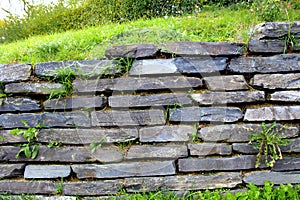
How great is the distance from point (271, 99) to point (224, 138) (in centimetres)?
49

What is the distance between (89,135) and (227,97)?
1.16 metres

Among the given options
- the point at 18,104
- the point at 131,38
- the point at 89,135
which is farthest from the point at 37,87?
the point at 131,38

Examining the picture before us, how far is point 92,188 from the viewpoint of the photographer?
2373mm

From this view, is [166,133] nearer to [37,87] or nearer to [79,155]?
[79,155]

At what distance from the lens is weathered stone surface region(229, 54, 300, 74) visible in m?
2.35

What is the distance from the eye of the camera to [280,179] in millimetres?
2371

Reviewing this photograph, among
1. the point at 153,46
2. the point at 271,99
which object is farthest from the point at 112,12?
the point at 271,99

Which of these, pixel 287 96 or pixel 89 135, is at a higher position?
pixel 287 96

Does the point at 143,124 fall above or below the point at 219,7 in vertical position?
below

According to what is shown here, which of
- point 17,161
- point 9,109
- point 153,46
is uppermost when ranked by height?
point 153,46

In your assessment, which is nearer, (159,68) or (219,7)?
(159,68)

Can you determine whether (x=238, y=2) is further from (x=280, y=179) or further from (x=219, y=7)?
(x=280, y=179)

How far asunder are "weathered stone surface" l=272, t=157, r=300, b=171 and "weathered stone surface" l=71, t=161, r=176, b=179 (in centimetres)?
83

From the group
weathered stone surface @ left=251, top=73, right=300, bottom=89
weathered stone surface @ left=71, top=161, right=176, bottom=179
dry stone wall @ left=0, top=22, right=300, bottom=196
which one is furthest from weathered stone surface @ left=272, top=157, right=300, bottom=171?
weathered stone surface @ left=71, top=161, right=176, bottom=179
